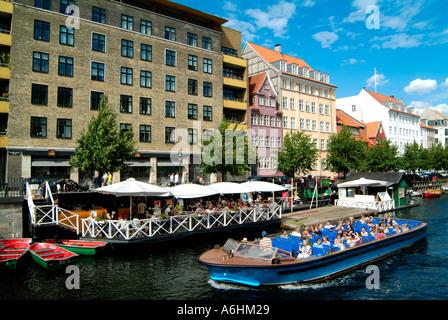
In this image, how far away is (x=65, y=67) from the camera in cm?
3198

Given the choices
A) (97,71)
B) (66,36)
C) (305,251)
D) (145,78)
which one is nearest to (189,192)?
(305,251)

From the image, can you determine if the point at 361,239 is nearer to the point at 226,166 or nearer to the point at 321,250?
the point at 321,250

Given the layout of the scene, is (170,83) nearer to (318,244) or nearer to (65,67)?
(65,67)

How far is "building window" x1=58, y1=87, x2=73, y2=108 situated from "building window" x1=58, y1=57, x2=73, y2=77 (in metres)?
1.52

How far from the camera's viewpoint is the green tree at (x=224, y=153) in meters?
31.1

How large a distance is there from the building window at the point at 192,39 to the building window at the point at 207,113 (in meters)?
8.31

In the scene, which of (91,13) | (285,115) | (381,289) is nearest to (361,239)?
(381,289)

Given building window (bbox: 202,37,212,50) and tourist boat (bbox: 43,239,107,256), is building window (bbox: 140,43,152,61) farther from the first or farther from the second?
tourist boat (bbox: 43,239,107,256)

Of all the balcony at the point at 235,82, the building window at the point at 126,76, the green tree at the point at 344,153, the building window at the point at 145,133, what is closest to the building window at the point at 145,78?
the building window at the point at 126,76

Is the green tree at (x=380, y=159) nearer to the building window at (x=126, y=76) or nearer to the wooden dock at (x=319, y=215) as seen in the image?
the wooden dock at (x=319, y=215)

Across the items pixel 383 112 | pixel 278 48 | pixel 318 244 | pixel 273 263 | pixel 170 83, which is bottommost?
pixel 273 263

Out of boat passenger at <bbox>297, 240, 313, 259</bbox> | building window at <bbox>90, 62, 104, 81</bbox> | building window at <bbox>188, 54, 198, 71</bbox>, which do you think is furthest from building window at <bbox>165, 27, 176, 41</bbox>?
boat passenger at <bbox>297, 240, 313, 259</bbox>

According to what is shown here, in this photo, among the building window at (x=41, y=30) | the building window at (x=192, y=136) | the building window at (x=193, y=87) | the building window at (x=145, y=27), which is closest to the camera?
the building window at (x=41, y=30)

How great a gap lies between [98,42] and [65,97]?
7064mm
